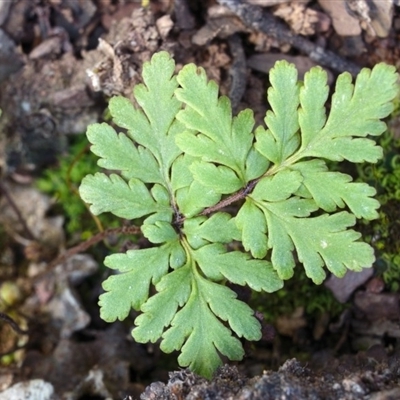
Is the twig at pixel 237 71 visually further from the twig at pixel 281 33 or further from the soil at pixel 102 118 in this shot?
the twig at pixel 281 33

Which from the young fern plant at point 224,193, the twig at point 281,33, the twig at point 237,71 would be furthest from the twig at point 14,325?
the twig at point 281,33

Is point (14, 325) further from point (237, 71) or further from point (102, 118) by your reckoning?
point (237, 71)

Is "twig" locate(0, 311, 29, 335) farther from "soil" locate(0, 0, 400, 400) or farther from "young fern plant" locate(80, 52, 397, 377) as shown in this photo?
"young fern plant" locate(80, 52, 397, 377)

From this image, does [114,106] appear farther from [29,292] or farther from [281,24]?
[29,292]

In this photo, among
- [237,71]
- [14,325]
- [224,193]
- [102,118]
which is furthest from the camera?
[102,118]

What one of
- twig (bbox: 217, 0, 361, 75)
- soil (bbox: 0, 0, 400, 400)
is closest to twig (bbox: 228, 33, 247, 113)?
soil (bbox: 0, 0, 400, 400)

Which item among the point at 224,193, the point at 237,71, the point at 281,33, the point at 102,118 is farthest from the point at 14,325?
the point at 281,33

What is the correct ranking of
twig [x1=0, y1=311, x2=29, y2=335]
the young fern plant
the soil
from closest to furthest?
the young fern plant
twig [x1=0, y1=311, x2=29, y2=335]
the soil
